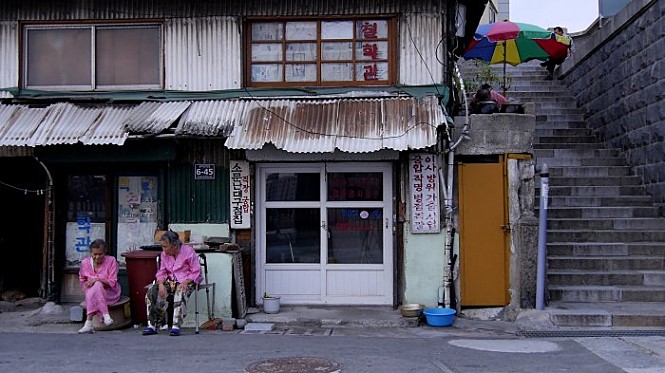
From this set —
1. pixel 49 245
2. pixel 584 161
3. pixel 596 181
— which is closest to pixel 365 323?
pixel 49 245

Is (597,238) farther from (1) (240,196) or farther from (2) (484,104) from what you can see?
(1) (240,196)

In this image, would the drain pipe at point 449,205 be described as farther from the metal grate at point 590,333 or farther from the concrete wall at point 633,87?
the concrete wall at point 633,87

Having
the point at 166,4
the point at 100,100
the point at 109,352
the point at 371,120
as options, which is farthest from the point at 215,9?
the point at 109,352

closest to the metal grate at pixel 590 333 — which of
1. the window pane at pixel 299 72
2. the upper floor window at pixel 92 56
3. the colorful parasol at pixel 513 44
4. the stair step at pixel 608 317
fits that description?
the stair step at pixel 608 317

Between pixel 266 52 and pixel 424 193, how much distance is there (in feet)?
11.4

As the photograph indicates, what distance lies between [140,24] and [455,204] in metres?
5.95

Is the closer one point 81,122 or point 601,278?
point 81,122

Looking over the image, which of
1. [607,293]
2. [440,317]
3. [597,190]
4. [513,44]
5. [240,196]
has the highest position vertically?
[513,44]

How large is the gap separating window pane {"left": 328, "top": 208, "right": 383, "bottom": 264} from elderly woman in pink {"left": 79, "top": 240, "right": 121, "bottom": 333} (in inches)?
134

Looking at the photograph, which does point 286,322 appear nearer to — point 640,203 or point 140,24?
point 140,24

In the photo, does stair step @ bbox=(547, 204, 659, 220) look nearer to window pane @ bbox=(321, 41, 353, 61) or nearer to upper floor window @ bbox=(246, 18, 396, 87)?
upper floor window @ bbox=(246, 18, 396, 87)

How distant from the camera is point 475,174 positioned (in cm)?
1093

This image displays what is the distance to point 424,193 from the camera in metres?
10.9

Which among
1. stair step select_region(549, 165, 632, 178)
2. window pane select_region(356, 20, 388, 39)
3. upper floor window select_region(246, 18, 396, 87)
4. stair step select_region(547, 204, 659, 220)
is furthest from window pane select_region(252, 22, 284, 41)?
stair step select_region(549, 165, 632, 178)
